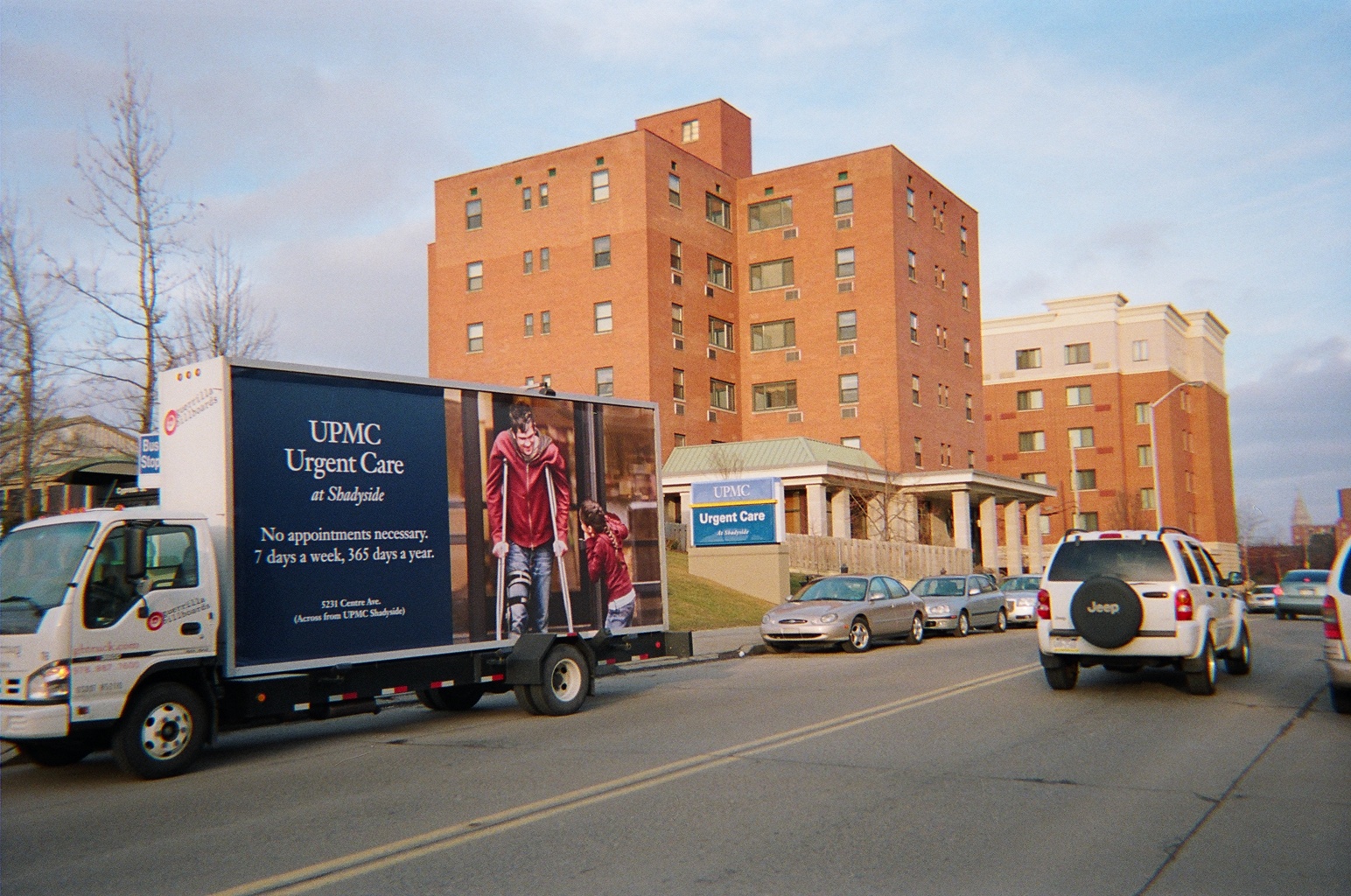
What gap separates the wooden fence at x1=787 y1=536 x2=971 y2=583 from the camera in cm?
3831

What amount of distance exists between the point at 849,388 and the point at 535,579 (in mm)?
38720

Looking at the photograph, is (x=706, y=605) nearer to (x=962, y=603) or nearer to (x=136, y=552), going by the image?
(x=962, y=603)

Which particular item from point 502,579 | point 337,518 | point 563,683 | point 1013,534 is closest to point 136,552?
point 337,518

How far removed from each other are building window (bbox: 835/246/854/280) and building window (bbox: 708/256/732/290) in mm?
5049

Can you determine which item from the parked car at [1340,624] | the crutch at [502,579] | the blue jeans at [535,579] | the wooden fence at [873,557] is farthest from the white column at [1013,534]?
the crutch at [502,579]

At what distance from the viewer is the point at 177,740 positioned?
9.74 metres

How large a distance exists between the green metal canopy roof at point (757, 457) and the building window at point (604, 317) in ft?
19.4

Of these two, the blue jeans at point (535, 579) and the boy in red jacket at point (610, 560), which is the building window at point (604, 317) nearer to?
the boy in red jacket at point (610, 560)

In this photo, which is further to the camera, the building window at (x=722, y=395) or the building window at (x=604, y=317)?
the building window at (x=722, y=395)

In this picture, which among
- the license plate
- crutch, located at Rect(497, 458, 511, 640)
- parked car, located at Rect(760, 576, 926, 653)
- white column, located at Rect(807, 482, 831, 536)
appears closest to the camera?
crutch, located at Rect(497, 458, 511, 640)

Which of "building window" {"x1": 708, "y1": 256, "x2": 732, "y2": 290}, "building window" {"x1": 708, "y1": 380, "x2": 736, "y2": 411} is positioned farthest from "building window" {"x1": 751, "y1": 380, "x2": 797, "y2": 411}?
"building window" {"x1": 708, "y1": 256, "x2": 732, "y2": 290}

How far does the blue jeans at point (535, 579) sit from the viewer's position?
12672 mm

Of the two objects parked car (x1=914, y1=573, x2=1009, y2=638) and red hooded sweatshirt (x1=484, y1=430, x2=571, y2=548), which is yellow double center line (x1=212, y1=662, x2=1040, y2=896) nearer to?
red hooded sweatshirt (x1=484, y1=430, x2=571, y2=548)

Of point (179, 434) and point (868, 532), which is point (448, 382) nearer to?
point (179, 434)
